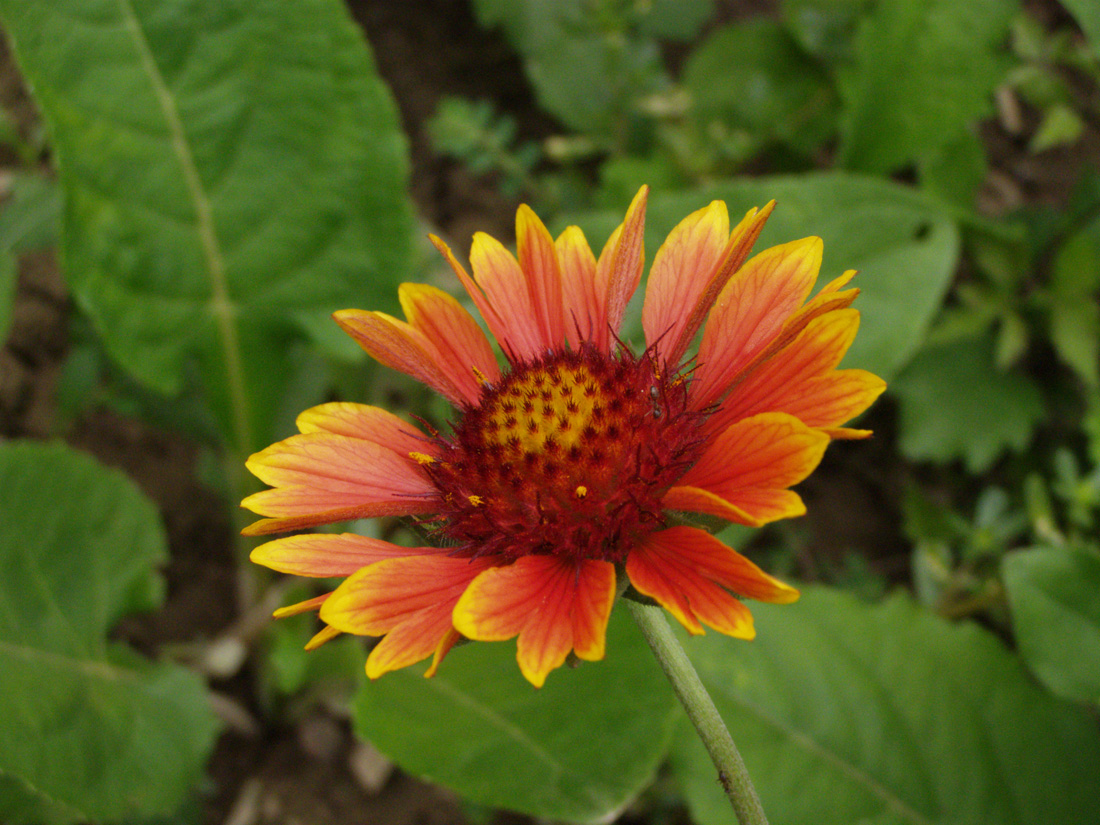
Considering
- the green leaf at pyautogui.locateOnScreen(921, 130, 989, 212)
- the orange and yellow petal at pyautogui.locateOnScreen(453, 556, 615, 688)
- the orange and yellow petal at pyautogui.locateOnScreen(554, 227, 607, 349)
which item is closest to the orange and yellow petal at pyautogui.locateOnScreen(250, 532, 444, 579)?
the orange and yellow petal at pyautogui.locateOnScreen(453, 556, 615, 688)

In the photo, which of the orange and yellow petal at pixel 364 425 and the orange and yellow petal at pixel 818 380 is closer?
the orange and yellow petal at pixel 818 380

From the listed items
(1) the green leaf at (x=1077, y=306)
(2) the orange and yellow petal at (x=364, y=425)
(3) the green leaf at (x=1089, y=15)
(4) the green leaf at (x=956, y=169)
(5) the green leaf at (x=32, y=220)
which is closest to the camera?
(2) the orange and yellow petal at (x=364, y=425)

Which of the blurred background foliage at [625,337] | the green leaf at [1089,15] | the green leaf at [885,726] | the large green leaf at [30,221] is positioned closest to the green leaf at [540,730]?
the blurred background foliage at [625,337]

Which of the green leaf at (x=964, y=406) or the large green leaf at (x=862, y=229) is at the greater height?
the large green leaf at (x=862, y=229)

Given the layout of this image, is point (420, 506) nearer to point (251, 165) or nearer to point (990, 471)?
point (251, 165)

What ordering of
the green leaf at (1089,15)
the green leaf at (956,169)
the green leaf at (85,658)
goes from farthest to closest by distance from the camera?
the green leaf at (956,169)
the green leaf at (1089,15)
the green leaf at (85,658)

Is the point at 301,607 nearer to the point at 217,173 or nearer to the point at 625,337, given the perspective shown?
the point at 625,337

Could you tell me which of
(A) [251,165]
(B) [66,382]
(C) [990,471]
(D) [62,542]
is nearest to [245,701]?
(D) [62,542]

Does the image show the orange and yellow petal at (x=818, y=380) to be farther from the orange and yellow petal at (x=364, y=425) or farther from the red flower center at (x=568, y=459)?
the orange and yellow petal at (x=364, y=425)

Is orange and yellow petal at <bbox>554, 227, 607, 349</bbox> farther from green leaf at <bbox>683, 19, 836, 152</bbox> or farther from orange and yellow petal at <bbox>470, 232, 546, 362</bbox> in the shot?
green leaf at <bbox>683, 19, 836, 152</bbox>
